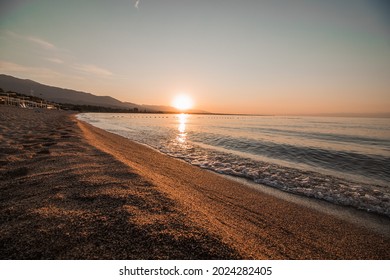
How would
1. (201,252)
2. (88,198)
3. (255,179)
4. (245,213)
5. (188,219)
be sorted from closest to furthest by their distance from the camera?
(201,252), (188,219), (88,198), (245,213), (255,179)

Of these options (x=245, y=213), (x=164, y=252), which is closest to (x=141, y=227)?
(x=164, y=252)

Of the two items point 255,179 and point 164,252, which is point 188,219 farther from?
point 255,179

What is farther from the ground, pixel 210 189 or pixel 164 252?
pixel 164 252

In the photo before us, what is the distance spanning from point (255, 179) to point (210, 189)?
2415 millimetres

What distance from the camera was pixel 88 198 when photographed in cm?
315

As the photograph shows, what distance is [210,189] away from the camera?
5.48m

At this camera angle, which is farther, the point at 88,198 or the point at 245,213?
the point at 245,213

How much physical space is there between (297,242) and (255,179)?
405 cm

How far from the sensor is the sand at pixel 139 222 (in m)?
2.07

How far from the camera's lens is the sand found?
2.07m

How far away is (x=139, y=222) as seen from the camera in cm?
247

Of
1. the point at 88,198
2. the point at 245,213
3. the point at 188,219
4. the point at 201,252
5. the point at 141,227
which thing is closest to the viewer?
the point at 201,252
